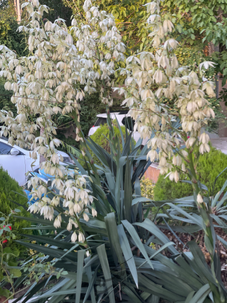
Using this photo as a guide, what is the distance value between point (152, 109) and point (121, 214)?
1.04 metres

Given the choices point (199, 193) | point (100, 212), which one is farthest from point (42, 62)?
point (199, 193)

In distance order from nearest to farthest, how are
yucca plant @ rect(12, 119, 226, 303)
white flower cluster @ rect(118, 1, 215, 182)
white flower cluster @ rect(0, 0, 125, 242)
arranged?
white flower cluster @ rect(118, 1, 215, 182) < yucca plant @ rect(12, 119, 226, 303) < white flower cluster @ rect(0, 0, 125, 242)

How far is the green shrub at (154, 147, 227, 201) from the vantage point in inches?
117

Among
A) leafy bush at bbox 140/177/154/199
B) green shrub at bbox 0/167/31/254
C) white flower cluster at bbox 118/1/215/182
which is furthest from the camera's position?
leafy bush at bbox 140/177/154/199

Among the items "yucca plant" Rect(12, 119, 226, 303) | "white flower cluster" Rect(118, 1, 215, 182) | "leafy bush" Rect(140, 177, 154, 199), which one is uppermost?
"white flower cluster" Rect(118, 1, 215, 182)

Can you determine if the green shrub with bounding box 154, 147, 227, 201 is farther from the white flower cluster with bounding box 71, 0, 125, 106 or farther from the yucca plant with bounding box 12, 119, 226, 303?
the white flower cluster with bounding box 71, 0, 125, 106

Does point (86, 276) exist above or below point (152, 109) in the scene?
below

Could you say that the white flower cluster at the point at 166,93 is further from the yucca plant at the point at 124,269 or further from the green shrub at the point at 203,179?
the green shrub at the point at 203,179

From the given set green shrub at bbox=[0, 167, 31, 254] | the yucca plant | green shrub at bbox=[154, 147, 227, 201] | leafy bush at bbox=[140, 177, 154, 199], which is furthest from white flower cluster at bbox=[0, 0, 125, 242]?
leafy bush at bbox=[140, 177, 154, 199]

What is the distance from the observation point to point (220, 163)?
3.10 meters

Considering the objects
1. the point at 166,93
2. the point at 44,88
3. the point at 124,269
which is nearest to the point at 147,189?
the point at 124,269

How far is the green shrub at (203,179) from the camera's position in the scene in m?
2.96

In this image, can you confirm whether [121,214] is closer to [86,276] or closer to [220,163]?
[86,276]

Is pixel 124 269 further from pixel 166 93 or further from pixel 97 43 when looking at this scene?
pixel 97 43
